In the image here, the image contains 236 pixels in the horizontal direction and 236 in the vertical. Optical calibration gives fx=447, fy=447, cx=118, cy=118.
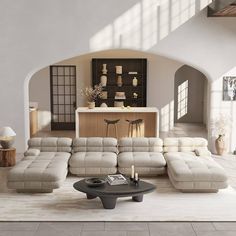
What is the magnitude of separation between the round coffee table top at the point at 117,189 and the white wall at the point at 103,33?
488 cm

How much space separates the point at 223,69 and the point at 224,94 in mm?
687

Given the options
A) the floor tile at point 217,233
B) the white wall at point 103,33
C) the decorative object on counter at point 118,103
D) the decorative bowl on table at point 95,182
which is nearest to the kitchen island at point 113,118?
the decorative object on counter at point 118,103

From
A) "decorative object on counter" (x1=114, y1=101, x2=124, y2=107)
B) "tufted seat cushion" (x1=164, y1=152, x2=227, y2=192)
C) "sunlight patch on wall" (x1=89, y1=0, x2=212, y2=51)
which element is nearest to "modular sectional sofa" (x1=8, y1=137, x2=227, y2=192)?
"tufted seat cushion" (x1=164, y1=152, x2=227, y2=192)

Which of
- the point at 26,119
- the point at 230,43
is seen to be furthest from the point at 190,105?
the point at 26,119

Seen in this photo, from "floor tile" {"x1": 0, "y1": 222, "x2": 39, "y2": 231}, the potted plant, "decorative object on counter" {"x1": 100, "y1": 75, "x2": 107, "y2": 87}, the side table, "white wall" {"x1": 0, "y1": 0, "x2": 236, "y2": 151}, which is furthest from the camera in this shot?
"decorative object on counter" {"x1": 100, "y1": 75, "x2": 107, "y2": 87}

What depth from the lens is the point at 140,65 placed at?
16.0 metres

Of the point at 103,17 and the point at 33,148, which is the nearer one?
the point at 33,148

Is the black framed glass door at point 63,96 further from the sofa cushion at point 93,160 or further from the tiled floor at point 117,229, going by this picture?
the tiled floor at point 117,229

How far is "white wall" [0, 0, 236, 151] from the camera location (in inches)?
464

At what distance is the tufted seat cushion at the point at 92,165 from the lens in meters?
9.66

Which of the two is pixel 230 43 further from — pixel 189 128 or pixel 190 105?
pixel 190 105

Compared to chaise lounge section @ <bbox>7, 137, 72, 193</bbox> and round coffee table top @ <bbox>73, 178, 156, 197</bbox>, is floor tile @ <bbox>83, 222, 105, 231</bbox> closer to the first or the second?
round coffee table top @ <bbox>73, 178, 156, 197</bbox>

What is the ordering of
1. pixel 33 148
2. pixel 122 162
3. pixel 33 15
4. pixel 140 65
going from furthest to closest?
pixel 140 65, pixel 33 15, pixel 33 148, pixel 122 162

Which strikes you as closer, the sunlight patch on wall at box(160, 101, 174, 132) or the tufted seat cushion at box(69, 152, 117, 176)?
the tufted seat cushion at box(69, 152, 117, 176)
